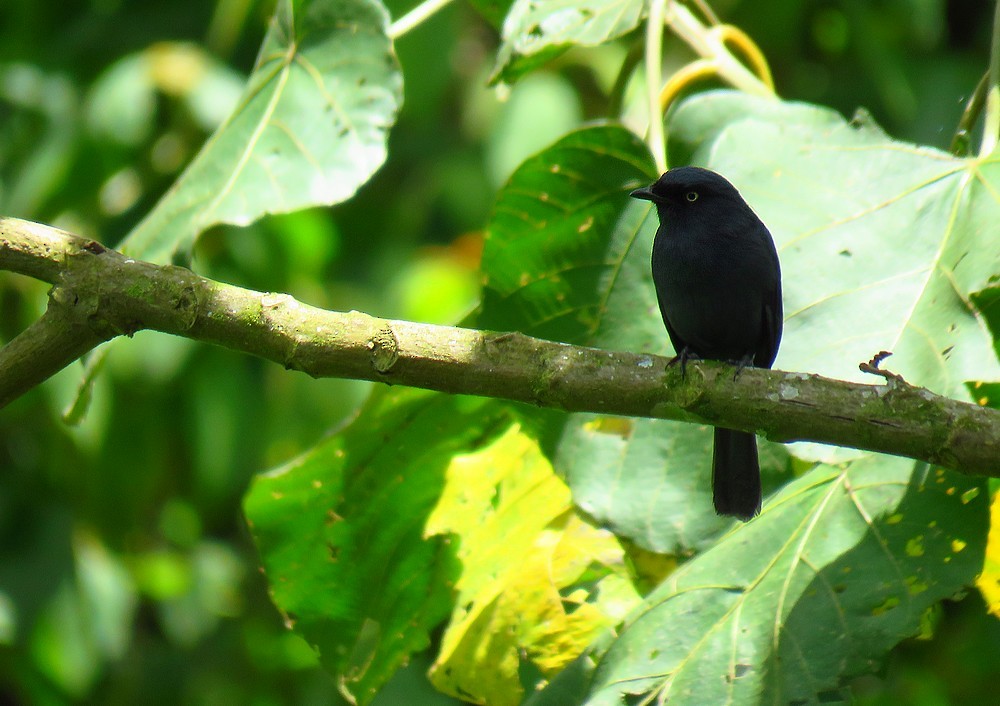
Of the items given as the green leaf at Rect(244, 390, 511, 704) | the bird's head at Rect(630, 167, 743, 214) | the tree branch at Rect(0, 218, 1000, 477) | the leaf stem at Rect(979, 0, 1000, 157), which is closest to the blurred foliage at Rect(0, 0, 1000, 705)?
the green leaf at Rect(244, 390, 511, 704)

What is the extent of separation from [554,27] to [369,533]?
146 centimetres

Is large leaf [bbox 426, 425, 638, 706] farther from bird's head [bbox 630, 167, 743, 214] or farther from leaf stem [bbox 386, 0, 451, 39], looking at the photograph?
leaf stem [bbox 386, 0, 451, 39]

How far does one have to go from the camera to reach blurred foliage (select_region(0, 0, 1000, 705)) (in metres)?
4.72

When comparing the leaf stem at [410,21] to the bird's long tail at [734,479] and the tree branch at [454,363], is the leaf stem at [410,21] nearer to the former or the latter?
the tree branch at [454,363]

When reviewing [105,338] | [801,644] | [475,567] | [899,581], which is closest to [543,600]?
[475,567]

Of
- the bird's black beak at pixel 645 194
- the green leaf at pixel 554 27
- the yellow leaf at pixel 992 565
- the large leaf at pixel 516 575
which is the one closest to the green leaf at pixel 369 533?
the large leaf at pixel 516 575

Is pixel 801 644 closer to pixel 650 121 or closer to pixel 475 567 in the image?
pixel 475 567

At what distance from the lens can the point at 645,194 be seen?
2846mm

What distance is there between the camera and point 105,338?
2.20 meters

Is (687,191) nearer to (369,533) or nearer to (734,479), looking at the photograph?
(734,479)

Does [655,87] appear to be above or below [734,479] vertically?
above

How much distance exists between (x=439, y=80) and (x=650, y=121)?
2084mm

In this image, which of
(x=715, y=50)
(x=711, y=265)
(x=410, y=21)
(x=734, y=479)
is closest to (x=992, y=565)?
(x=734, y=479)

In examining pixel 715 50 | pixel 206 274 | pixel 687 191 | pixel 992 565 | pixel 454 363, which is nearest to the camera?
pixel 454 363
